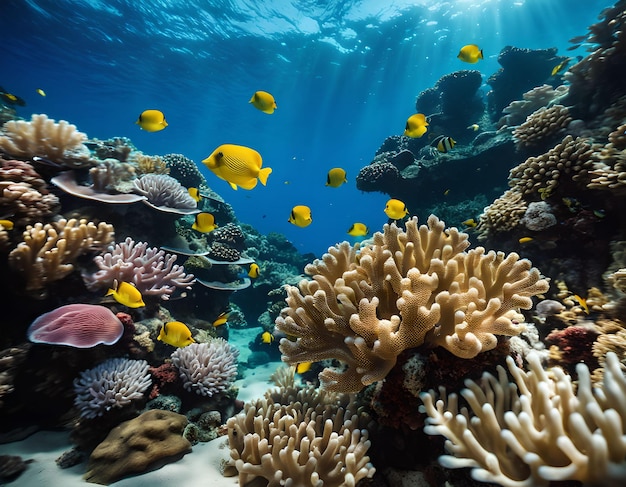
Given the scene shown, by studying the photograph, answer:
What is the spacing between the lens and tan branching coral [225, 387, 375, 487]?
2.13m

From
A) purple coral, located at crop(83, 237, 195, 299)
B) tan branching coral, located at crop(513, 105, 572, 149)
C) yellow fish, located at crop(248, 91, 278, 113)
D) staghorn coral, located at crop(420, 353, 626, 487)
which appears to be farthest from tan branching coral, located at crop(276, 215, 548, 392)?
tan branching coral, located at crop(513, 105, 572, 149)

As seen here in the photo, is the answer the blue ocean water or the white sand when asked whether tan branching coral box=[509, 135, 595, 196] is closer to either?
the white sand

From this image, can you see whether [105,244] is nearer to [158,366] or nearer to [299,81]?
[158,366]

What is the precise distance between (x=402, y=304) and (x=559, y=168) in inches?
161

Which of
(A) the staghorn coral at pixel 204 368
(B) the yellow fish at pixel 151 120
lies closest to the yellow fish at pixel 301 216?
(A) the staghorn coral at pixel 204 368

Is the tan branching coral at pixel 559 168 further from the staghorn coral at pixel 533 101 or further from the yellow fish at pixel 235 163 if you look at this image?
the staghorn coral at pixel 533 101

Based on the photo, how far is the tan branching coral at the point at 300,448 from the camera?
213cm

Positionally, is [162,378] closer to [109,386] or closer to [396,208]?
[109,386]

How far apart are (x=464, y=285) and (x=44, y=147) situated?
20.3 feet

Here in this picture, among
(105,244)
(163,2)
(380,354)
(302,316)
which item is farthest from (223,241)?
(163,2)

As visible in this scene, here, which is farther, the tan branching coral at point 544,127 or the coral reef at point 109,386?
the tan branching coral at point 544,127

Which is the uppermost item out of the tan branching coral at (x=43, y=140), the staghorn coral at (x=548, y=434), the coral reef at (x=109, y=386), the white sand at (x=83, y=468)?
the tan branching coral at (x=43, y=140)

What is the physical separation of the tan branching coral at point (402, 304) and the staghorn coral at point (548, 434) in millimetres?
357

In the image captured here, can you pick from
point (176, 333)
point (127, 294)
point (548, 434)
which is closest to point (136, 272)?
point (127, 294)
